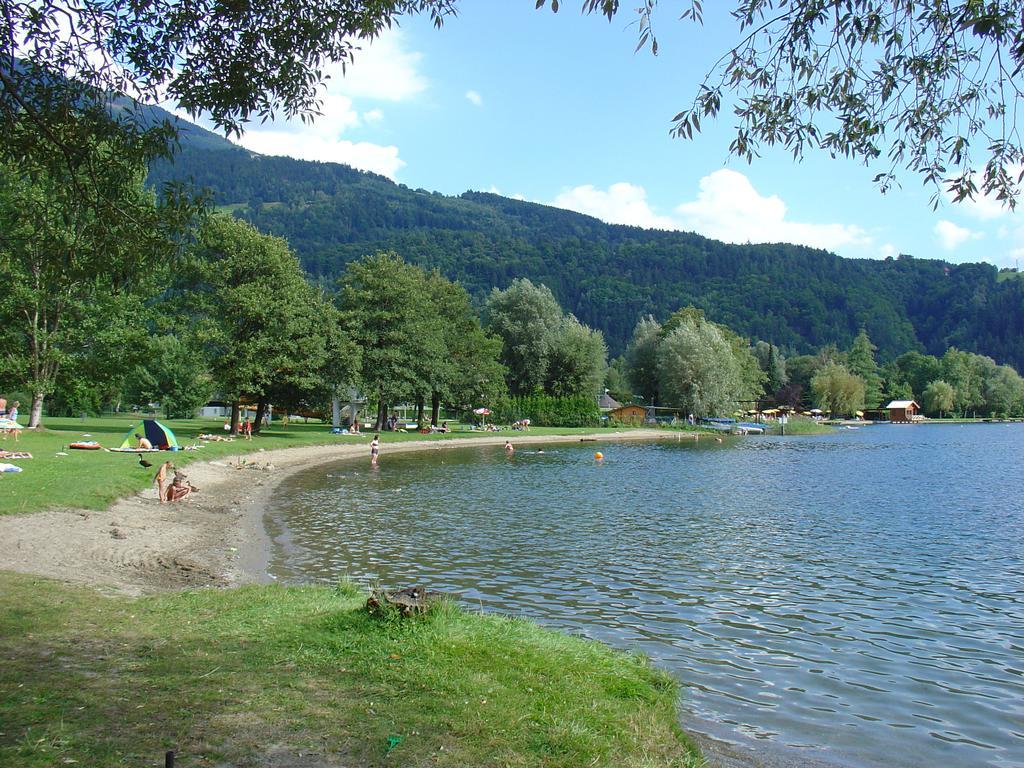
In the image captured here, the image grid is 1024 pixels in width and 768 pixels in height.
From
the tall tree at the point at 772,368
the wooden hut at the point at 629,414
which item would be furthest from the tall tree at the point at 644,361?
the tall tree at the point at 772,368

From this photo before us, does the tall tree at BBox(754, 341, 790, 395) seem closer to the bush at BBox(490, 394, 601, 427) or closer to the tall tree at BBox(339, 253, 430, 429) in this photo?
the bush at BBox(490, 394, 601, 427)

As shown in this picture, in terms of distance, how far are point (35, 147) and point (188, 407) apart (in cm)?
7054

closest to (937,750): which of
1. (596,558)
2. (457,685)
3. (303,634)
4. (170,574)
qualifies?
(457,685)

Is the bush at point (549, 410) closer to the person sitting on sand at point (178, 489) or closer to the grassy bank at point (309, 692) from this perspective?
the person sitting on sand at point (178, 489)

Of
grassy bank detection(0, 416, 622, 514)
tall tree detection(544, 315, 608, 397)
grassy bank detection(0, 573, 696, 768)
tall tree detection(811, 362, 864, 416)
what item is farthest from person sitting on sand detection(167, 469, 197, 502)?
tall tree detection(811, 362, 864, 416)

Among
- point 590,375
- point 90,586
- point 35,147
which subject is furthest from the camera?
point 590,375

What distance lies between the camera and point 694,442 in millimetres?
79250

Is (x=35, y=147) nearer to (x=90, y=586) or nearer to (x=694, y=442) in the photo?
(x=90, y=586)

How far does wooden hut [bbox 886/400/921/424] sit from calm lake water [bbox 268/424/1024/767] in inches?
5060

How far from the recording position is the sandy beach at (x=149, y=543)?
12.2 metres

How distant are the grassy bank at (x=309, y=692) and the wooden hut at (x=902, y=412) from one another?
542ft

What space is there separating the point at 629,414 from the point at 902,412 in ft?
278

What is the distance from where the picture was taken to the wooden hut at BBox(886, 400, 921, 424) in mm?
151625

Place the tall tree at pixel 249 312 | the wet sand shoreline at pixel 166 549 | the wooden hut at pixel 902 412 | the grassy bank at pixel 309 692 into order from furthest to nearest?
1. the wooden hut at pixel 902 412
2. the tall tree at pixel 249 312
3. the wet sand shoreline at pixel 166 549
4. the grassy bank at pixel 309 692
